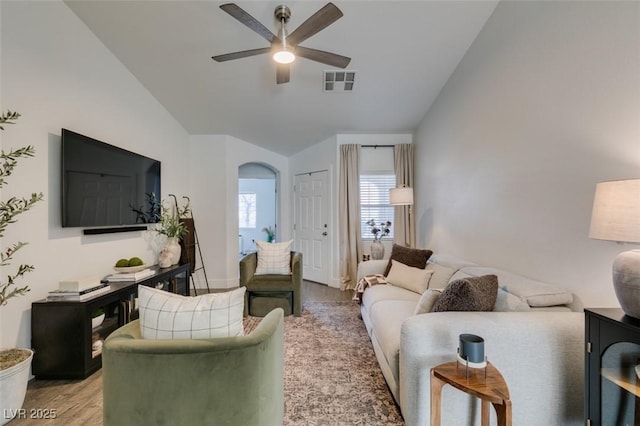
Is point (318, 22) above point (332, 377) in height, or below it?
above

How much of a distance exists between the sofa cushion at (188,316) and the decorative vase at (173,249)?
256cm

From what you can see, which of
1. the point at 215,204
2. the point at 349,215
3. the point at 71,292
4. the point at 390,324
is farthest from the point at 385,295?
the point at 215,204

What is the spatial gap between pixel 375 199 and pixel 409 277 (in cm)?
214

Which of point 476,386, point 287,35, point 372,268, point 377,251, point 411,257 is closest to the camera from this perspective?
point 476,386

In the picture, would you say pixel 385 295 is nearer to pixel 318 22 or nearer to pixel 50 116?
pixel 318 22

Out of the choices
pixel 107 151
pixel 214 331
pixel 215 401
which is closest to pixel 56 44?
pixel 107 151

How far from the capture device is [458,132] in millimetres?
3180

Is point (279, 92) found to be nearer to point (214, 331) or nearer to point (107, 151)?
point (107, 151)

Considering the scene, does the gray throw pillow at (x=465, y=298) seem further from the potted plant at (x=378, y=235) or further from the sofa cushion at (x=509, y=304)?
the potted plant at (x=378, y=235)

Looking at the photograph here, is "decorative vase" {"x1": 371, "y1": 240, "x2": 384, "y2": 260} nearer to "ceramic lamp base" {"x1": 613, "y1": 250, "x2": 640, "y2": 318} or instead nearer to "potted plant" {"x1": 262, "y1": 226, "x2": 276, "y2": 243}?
"ceramic lamp base" {"x1": 613, "y1": 250, "x2": 640, "y2": 318}

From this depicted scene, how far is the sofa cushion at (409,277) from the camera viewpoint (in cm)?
270

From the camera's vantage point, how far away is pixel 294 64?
306 cm

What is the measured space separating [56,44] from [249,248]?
20.6 ft

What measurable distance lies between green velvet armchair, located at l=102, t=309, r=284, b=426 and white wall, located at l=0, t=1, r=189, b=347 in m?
1.60
